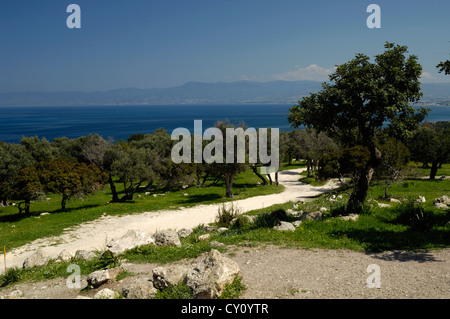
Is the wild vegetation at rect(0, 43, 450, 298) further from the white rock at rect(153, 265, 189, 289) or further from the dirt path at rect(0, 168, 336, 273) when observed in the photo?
the dirt path at rect(0, 168, 336, 273)

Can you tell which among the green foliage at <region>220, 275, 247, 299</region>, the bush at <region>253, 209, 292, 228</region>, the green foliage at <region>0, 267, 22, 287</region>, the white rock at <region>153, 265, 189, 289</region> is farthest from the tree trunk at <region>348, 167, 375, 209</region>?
the green foliage at <region>0, 267, 22, 287</region>

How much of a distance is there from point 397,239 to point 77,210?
30.4 m

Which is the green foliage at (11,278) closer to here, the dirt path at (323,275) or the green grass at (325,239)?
the green grass at (325,239)

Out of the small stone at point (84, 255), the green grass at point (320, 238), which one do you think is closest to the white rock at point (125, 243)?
the green grass at point (320, 238)

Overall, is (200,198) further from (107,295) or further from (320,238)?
(107,295)

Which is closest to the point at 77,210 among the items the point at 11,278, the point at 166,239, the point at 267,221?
the point at 11,278

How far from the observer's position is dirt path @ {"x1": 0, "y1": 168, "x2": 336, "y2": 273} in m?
19.8

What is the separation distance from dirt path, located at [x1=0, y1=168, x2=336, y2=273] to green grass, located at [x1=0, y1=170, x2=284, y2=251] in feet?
4.28

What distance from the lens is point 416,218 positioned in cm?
1553

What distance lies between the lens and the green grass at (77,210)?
2350 cm

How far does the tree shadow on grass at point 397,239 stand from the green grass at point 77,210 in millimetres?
20960

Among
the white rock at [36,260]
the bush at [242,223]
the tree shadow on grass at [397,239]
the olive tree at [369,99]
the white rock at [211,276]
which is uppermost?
the olive tree at [369,99]

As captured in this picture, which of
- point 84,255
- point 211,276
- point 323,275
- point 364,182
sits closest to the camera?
point 211,276
